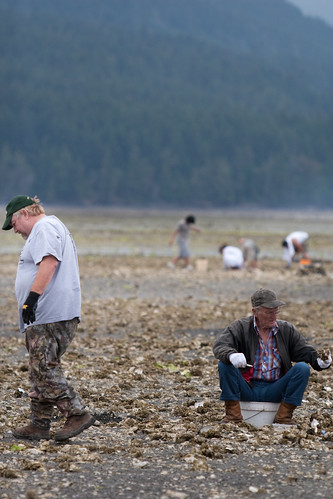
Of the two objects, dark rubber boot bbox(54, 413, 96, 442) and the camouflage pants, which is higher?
the camouflage pants

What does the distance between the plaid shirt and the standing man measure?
5.41ft

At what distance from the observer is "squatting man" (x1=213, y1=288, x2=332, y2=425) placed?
25.1 ft

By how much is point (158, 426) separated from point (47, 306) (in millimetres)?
1738

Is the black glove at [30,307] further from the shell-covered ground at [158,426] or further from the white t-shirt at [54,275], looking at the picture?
the shell-covered ground at [158,426]

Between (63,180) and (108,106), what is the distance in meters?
36.7

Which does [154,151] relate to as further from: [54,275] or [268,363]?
[54,275]

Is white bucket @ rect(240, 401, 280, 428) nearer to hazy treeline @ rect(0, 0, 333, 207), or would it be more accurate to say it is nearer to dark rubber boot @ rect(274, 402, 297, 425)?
dark rubber boot @ rect(274, 402, 297, 425)

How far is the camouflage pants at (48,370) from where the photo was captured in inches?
287

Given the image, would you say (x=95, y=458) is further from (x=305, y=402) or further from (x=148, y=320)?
(x=148, y=320)

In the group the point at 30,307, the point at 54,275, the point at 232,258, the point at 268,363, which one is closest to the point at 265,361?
the point at 268,363

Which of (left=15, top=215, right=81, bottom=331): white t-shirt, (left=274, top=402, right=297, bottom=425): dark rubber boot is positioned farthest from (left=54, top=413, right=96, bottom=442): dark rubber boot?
(left=274, top=402, right=297, bottom=425): dark rubber boot

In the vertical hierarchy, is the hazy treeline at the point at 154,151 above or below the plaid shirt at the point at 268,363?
above

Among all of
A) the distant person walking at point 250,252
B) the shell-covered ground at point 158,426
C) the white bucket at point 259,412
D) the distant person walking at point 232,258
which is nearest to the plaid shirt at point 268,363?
the white bucket at point 259,412

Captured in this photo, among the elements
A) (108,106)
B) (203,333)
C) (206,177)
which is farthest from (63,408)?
Result: (108,106)
